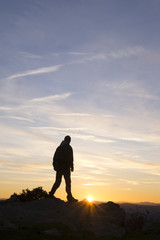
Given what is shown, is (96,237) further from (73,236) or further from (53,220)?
(53,220)

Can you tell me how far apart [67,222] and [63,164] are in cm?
606

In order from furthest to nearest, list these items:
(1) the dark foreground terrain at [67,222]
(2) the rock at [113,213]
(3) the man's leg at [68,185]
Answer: (3) the man's leg at [68,185]
(2) the rock at [113,213]
(1) the dark foreground terrain at [67,222]

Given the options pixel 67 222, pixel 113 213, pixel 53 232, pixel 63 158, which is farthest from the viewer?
pixel 63 158

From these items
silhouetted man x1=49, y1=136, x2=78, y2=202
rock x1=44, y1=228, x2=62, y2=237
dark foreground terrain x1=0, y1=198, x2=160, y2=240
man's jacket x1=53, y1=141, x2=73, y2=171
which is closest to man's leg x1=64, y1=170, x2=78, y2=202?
silhouetted man x1=49, y1=136, x2=78, y2=202

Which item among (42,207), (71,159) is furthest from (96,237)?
(71,159)

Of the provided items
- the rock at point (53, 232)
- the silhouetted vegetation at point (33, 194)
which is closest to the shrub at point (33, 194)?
the silhouetted vegetation at point (33, 194)

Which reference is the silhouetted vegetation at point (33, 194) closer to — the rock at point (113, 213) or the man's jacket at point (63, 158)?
the man's jacket at point (63, 158)

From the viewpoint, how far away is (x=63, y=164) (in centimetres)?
2028

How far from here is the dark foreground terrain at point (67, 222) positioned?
12.4m

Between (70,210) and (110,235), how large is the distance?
419cm

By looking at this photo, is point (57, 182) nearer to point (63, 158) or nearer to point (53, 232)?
point (63, 158)

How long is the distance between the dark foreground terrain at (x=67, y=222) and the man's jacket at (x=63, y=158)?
231 centimetres

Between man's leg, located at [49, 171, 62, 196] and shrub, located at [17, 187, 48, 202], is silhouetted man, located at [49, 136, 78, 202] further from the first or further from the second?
shrub, located at [17, 187, 48, 202]

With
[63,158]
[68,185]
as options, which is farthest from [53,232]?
[63,158]
